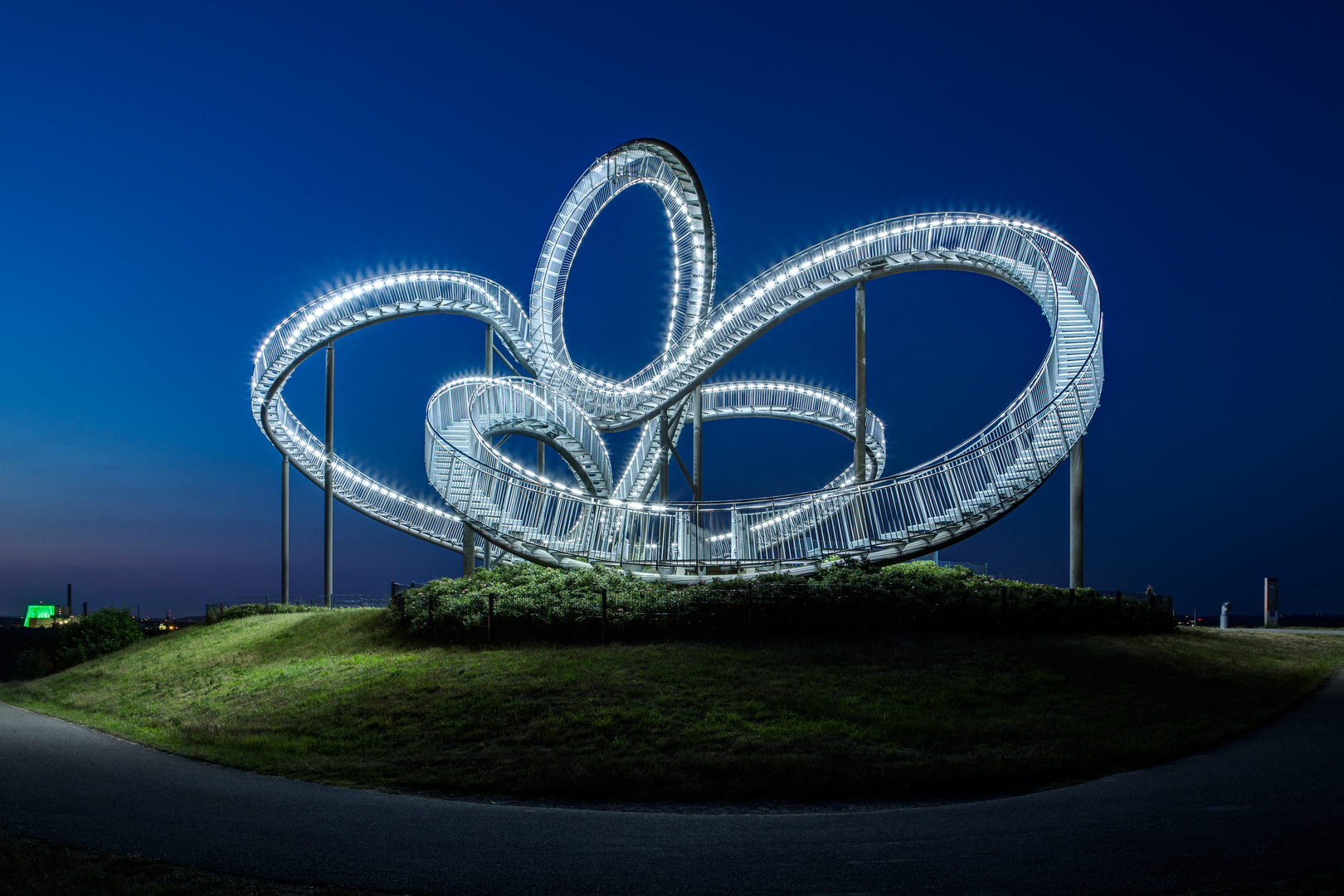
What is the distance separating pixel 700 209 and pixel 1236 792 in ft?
72.2

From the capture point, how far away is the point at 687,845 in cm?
770

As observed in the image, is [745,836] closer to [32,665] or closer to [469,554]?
[469,554]

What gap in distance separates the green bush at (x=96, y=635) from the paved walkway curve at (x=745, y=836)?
19148 millimetres

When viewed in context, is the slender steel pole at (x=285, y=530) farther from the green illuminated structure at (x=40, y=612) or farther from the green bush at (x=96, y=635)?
the green illuminated structure at (x=40, y=612)

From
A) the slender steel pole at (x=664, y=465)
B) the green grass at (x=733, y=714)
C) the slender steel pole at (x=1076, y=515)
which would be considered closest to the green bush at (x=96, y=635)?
the green grass at (x=733, y=714)

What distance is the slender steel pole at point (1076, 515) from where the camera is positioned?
20000 mm

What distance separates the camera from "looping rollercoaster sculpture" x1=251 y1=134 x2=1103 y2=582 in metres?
19.6

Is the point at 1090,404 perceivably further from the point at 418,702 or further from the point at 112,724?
the point at 112,724

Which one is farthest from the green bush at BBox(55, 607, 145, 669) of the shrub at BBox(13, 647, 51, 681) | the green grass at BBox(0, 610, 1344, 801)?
the green grass at BBox(0, 610, 1344, 801)

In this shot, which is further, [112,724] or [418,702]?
[112,724]

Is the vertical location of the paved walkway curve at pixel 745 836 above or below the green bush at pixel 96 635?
above

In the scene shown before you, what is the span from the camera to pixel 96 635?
2777 cm

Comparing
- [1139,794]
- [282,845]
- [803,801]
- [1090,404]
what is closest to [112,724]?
[282,845]

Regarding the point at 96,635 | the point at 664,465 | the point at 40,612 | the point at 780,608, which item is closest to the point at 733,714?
the point at 780,608
